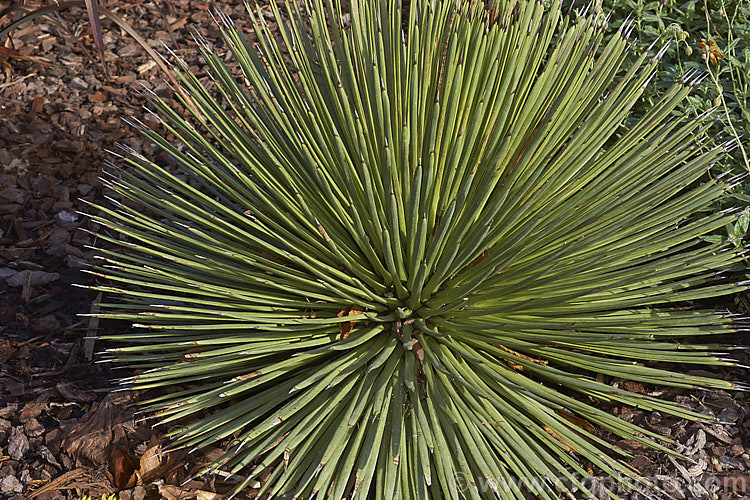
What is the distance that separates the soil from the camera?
241cm

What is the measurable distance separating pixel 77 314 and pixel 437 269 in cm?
133

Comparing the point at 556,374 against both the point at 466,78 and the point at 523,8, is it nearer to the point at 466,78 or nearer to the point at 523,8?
the point at 466,78

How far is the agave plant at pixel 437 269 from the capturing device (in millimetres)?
2131

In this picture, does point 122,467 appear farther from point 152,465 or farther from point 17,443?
point 17,443

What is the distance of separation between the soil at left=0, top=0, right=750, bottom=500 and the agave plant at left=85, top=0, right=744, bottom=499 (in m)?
0.18

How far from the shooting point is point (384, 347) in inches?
90.9

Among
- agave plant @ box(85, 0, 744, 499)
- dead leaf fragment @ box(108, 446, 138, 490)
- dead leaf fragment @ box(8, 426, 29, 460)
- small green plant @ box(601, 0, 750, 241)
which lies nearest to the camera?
agave plant @ box(85, 0, 744, 499)

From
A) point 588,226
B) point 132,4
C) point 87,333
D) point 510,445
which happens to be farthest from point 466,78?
point 132,4

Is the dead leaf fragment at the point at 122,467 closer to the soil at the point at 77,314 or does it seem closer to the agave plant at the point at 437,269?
the soil at the point at 77,314

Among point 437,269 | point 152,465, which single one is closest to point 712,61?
point 437,269

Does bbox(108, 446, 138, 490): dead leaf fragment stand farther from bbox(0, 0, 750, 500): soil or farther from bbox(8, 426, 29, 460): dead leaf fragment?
bbox(8, 426, 29, 460): dead leaf fragment

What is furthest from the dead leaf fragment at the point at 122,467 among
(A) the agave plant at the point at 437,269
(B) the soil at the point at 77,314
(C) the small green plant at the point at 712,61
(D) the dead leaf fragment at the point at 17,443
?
(C) the small green plant at the point at 712,61

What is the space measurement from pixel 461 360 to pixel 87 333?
167 centimetres

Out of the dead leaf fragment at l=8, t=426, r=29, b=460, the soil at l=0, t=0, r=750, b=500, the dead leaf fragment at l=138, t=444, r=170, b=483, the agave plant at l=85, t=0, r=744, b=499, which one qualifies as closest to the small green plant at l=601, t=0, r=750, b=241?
the agave plant at l=85, t=0, r=744, b=499
